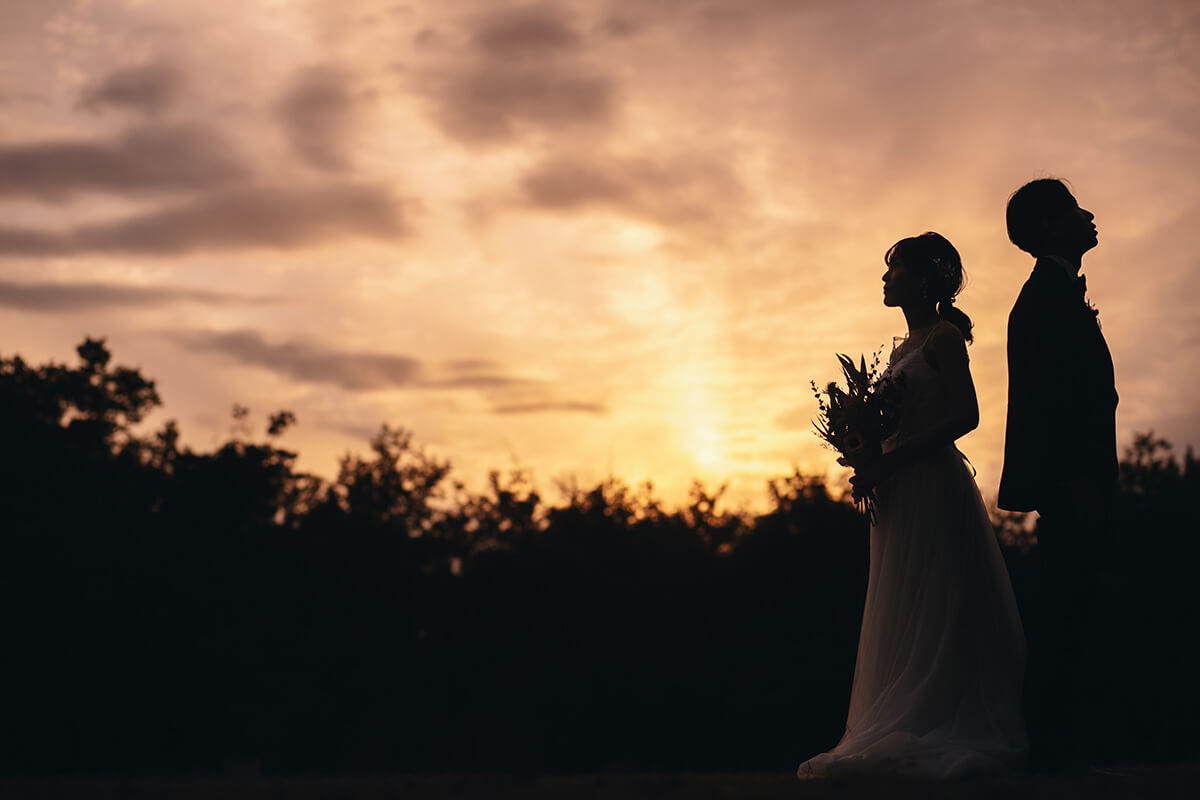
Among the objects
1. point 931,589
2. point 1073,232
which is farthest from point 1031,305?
point 931,589

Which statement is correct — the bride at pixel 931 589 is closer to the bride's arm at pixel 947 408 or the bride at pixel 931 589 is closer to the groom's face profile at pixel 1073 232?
the bride's arm at pixel 947 408

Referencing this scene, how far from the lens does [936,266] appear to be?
7.17m

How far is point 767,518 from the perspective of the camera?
5341 centimetres

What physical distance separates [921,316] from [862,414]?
79 cm

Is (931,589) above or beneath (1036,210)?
beneath

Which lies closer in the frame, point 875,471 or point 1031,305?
point 1031,305

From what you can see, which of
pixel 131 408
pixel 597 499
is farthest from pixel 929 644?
pixel 131 408

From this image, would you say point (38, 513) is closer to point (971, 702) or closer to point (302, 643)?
point (302, 643)

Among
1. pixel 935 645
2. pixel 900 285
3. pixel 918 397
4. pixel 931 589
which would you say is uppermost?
pixel 900 285

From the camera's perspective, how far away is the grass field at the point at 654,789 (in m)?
5.08

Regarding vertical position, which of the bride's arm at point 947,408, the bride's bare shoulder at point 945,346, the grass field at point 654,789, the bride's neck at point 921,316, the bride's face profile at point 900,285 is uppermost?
the bride's face profile at point 900,285

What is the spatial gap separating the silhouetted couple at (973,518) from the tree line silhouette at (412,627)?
3771 cm

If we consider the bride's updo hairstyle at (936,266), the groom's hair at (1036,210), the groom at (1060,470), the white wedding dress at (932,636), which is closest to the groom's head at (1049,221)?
the groom's hair at (1036,210)

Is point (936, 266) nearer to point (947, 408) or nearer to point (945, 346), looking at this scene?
point (945, 346)
